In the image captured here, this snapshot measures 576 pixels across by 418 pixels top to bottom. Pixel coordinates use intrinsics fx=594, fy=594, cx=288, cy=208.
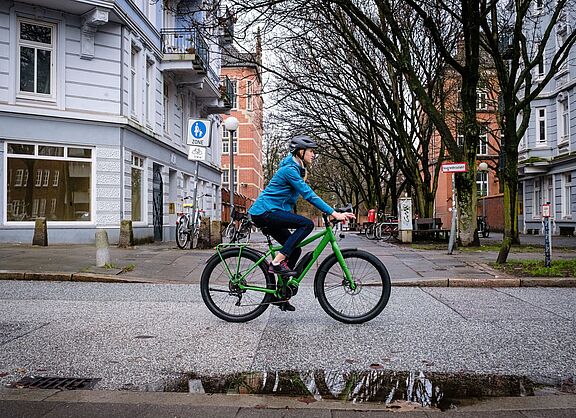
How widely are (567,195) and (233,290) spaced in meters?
30.8

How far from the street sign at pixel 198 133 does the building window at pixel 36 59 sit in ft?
17.9

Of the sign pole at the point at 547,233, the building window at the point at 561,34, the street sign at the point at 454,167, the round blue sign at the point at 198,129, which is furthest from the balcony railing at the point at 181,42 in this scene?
the building window at the point at 561,34

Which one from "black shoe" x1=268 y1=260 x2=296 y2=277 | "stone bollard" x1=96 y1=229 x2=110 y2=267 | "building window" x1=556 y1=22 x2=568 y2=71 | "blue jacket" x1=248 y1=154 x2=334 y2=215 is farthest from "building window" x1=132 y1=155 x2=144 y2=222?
"building window" x1=556 y1=22 x2=568 y2=71

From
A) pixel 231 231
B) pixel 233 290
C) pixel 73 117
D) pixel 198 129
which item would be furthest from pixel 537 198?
pixel 233 290

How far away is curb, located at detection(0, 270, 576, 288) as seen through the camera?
33.9 ft

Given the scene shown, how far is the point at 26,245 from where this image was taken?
1642cm

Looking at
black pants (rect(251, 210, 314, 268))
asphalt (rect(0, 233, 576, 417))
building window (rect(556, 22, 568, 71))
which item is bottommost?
asphalt (rect(0, 233, 576, 417))

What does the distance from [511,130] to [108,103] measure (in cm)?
1278

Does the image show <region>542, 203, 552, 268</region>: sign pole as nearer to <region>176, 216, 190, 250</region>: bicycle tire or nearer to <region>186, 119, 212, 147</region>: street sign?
<region>186, 119, 212, 147</region>: street sign

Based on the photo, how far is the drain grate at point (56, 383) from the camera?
14.3 feet

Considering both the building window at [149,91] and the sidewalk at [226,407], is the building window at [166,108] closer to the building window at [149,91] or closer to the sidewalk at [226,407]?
the building window at [149,91]

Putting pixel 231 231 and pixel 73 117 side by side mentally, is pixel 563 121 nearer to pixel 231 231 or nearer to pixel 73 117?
pixel 231 231

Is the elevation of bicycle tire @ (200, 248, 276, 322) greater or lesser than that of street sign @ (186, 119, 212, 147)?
lesser

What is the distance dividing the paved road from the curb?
172 cm
